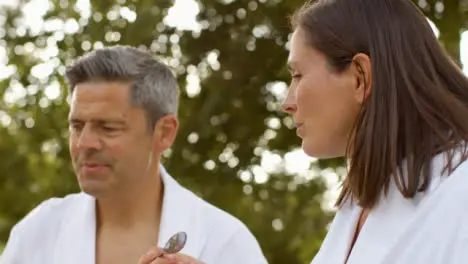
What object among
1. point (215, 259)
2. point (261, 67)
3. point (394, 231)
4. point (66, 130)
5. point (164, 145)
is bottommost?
point (66, 130)

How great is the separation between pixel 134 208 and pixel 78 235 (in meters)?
0.21

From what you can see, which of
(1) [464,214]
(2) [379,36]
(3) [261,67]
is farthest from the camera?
(3) [261,67]

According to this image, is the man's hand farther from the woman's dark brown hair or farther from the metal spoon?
the woman's dark brown hair

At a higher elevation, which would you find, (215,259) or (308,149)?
(308,149)

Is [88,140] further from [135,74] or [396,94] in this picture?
[396,94]

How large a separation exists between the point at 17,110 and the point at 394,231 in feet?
18.7

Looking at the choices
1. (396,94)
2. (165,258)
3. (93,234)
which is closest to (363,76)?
(396,94)

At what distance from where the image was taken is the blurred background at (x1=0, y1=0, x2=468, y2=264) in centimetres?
715

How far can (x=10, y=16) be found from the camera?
8.12m

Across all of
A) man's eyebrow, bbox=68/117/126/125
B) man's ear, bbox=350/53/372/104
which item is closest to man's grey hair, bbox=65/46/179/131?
man's eyebrow, bbox=68/117/126/125

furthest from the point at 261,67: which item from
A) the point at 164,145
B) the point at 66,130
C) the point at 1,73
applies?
the point at 164,145

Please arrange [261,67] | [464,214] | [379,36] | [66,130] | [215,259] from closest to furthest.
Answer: [464,214] < [379,36] < [215,259] < [261,67] < [66,130]

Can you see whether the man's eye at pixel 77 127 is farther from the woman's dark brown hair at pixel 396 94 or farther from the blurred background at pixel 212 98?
the blurred background at pixel 212 98

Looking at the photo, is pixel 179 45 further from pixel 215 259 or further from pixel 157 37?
pixel 215 259
